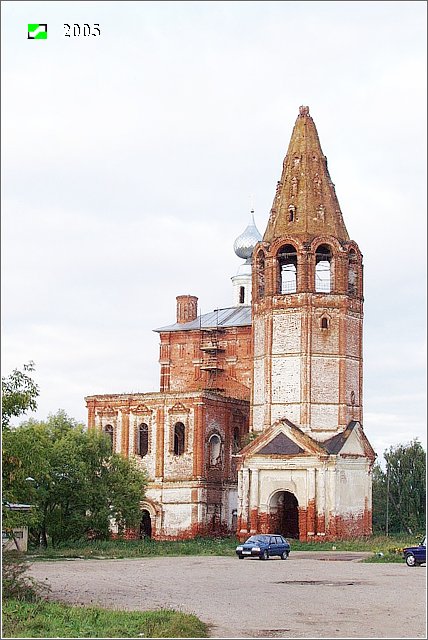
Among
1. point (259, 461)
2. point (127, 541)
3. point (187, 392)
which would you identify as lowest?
point (127, 541)

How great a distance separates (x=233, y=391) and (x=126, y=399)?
6615mm

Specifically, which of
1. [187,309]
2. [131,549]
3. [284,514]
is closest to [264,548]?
[131,549]

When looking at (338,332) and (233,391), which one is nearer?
(338,332)

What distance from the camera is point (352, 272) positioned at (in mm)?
51594

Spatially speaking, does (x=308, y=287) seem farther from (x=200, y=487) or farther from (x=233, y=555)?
(x=233, y=555)

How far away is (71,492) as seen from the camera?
43.5 m

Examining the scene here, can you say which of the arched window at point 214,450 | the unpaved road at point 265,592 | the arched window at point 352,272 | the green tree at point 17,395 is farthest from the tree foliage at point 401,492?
the green tree at point 17,395

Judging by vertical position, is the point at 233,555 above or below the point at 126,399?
below

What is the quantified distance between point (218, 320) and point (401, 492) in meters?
16.4

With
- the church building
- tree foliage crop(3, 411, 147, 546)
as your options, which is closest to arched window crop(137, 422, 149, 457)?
the church building

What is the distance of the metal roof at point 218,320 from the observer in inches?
2308

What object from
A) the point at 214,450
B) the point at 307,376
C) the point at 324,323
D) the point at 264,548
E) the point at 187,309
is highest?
the point at 187,309

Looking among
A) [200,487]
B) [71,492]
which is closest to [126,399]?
[200,487]

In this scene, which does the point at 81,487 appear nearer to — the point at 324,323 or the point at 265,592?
the point at 324,323
